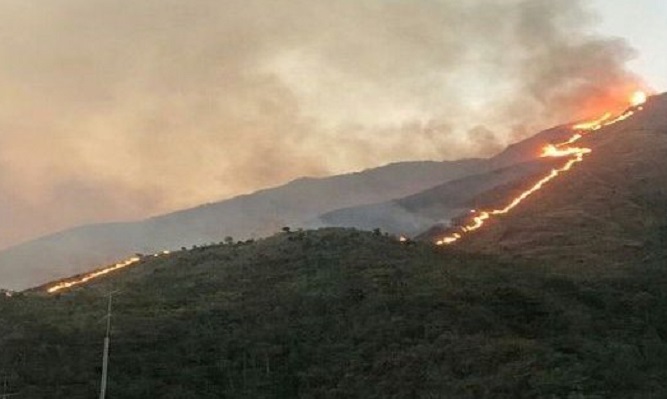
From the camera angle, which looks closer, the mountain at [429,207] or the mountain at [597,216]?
the mountain at [597,216]

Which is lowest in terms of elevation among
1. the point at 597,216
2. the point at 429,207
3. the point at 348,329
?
the point at 348,329

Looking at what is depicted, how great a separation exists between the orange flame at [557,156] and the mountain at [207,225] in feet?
62.5

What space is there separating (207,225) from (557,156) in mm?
39086

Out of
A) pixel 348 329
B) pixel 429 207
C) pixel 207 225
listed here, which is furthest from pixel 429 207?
pixel 348 329

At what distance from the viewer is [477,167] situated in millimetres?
138750

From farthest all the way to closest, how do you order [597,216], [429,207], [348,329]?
[429,207], [597,216], [348,329]

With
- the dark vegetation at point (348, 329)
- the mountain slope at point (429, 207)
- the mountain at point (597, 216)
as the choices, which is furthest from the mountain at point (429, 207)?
the dark vegetation at point (348, 329)

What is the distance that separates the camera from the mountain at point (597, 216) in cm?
5944

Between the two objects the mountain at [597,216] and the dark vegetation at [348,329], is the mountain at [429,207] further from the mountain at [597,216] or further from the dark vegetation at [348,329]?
the dark vegetation at [348,329]

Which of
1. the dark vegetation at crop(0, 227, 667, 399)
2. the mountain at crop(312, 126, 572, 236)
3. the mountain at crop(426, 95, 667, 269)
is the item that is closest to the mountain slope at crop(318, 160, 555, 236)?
the mountain at crop(312, 126, 572, 236)

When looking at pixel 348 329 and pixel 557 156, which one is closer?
pixel 348 329

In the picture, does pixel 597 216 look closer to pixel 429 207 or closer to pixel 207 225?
pixel 429 207

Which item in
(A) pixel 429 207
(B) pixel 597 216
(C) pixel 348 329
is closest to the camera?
(C) pixel 348 329

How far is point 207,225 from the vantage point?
10931cm
